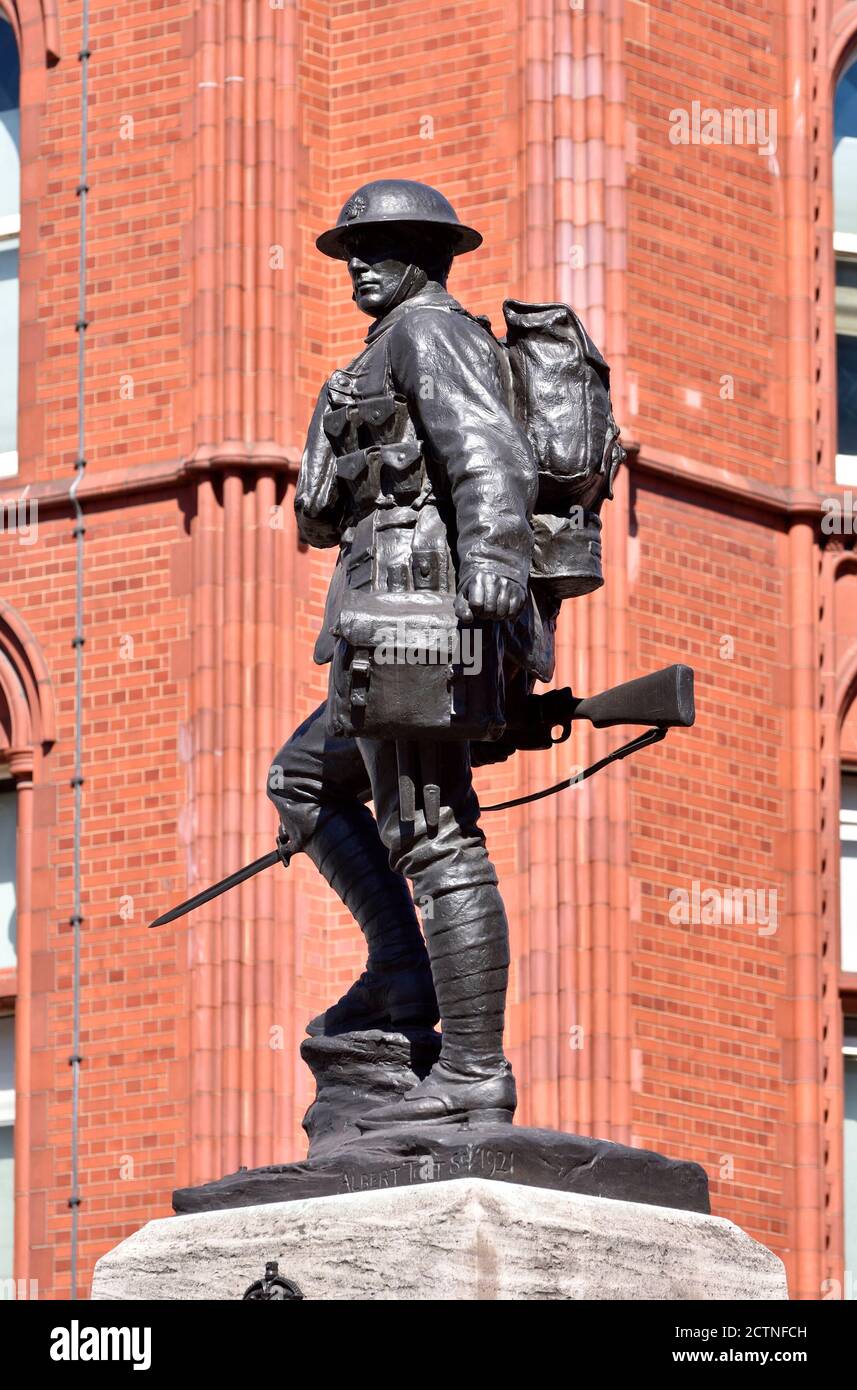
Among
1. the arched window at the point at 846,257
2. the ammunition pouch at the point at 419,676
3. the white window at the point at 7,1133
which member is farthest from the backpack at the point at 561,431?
the arched window at the point at 846,257

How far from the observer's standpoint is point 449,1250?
320 inches

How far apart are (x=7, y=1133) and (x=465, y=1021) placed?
13.4m

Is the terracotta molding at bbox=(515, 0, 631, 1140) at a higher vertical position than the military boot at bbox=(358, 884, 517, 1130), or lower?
higher

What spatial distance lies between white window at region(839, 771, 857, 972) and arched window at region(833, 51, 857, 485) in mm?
1861

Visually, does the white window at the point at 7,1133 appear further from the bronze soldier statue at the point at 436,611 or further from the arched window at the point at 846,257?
the bronze soldier statue at the point at 436,611

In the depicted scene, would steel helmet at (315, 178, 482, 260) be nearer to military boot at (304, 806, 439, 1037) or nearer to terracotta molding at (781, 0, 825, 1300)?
military boot at (304, 806, 439, 1037)

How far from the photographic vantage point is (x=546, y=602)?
9.13 metres

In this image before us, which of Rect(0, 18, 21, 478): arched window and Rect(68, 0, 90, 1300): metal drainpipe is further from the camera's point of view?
Rect(0, 18, 21, 478): arched window

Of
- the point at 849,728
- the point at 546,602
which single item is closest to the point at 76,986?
the point at 849,728

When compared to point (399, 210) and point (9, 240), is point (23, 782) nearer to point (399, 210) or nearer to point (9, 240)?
point (9, 240)

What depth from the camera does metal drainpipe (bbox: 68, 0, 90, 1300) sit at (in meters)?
20.5
